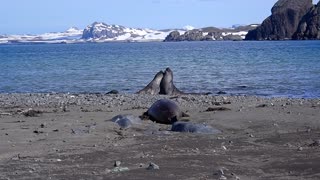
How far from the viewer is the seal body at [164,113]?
15.2m

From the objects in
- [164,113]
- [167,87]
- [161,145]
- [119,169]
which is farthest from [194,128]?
[167,87]

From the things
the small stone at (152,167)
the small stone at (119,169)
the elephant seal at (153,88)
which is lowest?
the elephant seal at (153,88)

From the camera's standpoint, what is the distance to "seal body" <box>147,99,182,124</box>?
49.9ft

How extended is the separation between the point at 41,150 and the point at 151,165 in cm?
263

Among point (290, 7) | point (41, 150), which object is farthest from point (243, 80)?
point (290, 7)

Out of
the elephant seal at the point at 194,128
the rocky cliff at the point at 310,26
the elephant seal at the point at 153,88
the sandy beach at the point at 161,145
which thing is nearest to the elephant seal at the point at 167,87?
the elephant seal at the point at 153,88

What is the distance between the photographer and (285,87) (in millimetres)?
29859

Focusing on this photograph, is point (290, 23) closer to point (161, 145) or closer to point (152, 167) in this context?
point (161, 145)

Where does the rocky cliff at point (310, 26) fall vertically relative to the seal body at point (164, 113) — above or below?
below

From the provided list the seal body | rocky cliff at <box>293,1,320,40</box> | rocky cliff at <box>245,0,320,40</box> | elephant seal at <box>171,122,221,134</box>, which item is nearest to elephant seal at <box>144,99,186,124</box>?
the seal body

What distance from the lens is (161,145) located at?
11.8 meters

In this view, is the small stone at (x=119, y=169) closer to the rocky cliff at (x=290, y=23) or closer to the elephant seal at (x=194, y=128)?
the elephant seal at (x=194, y=128)

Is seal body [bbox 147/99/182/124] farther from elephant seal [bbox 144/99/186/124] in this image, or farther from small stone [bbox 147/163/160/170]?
small stone [bbox 147/163/160/170]

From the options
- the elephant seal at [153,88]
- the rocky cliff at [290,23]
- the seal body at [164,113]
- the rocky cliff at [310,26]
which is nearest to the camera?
the seal body at [164,113]
